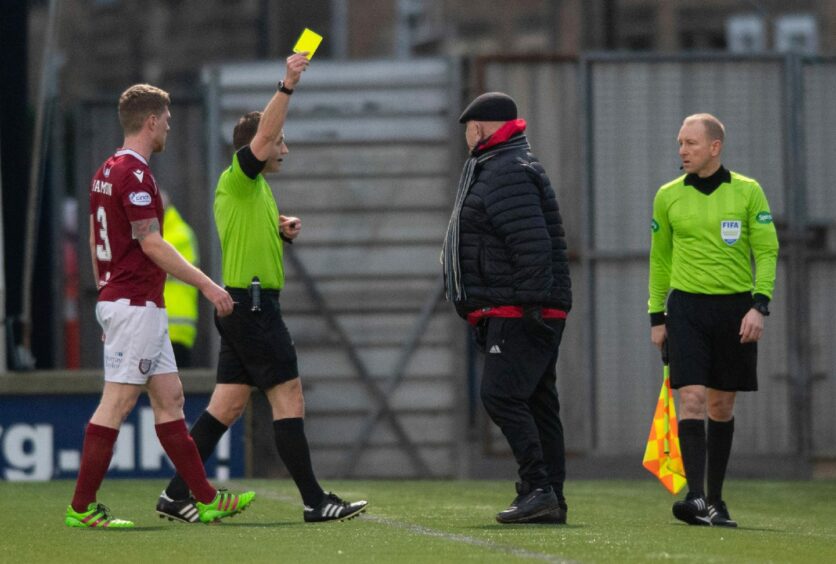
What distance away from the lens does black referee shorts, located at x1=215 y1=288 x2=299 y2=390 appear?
28.9ft

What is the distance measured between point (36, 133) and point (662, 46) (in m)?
23.2

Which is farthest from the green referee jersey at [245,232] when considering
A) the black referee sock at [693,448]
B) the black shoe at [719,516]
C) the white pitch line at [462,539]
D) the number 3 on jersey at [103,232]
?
the black shoe at [719,516]

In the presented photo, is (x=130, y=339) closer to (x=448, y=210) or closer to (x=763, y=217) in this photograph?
(x=763, y=217)

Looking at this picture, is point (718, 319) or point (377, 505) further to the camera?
point (377, 505)

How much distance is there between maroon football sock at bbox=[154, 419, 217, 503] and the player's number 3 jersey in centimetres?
54

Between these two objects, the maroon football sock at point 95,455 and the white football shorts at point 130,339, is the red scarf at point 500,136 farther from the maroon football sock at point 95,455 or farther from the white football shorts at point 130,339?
the maroon football sock at point 95,455

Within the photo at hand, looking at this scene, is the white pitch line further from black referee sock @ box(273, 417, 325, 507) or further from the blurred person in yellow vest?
the blurred person in yellow vest

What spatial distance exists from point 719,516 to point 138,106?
10.3ft

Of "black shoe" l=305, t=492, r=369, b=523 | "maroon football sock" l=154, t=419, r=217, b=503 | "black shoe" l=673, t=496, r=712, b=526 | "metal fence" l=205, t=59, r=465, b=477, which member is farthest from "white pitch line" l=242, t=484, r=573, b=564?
"metal fence" l=205, t=59, r=465, b=477

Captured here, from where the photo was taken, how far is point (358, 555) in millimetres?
7699

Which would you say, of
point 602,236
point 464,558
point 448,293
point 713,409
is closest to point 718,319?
point 713,409

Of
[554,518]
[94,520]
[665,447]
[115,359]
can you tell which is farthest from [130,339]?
[665,447]

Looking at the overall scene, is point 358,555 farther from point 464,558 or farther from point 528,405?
point 528,405

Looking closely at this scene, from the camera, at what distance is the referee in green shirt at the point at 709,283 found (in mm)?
9250
